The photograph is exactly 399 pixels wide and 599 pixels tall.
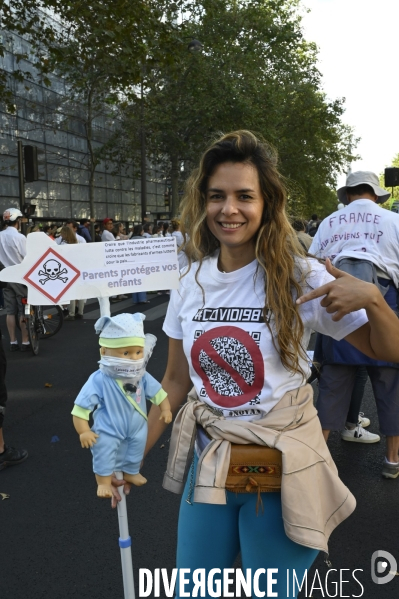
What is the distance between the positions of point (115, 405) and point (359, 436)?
3.45 m

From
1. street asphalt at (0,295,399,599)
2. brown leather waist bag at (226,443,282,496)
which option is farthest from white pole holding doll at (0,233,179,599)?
street asphalt at (0,295,399,599)

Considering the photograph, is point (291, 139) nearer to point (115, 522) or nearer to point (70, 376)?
point (70, 376)

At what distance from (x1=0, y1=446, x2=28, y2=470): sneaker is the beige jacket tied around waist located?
10.1 ft

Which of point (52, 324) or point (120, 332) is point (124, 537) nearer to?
point (120, 332)

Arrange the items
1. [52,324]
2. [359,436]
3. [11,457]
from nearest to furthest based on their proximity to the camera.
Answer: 1. [11,457]
2. [359,436]
3. [52,324]

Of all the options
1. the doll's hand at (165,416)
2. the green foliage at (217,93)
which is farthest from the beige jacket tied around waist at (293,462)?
the green foliage at (217,93)

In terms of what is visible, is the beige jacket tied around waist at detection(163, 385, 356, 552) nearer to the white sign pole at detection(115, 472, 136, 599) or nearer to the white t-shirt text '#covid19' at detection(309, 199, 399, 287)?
the white sign pole at detection(115, 472, 136, 599)

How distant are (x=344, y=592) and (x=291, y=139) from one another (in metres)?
39.1

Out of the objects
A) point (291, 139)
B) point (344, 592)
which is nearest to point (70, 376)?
point (344, 592)

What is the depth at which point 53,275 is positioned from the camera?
198 centimetres

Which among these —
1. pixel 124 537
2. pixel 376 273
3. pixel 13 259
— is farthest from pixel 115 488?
Answer: pixel 13 259

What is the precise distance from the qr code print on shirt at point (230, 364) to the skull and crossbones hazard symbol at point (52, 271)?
52 centimetres

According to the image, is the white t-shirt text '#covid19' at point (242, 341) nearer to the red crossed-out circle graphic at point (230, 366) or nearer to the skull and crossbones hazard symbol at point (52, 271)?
the red crossed-out circle graphic at point (230, 366)

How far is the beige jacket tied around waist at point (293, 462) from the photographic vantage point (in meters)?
1.75
